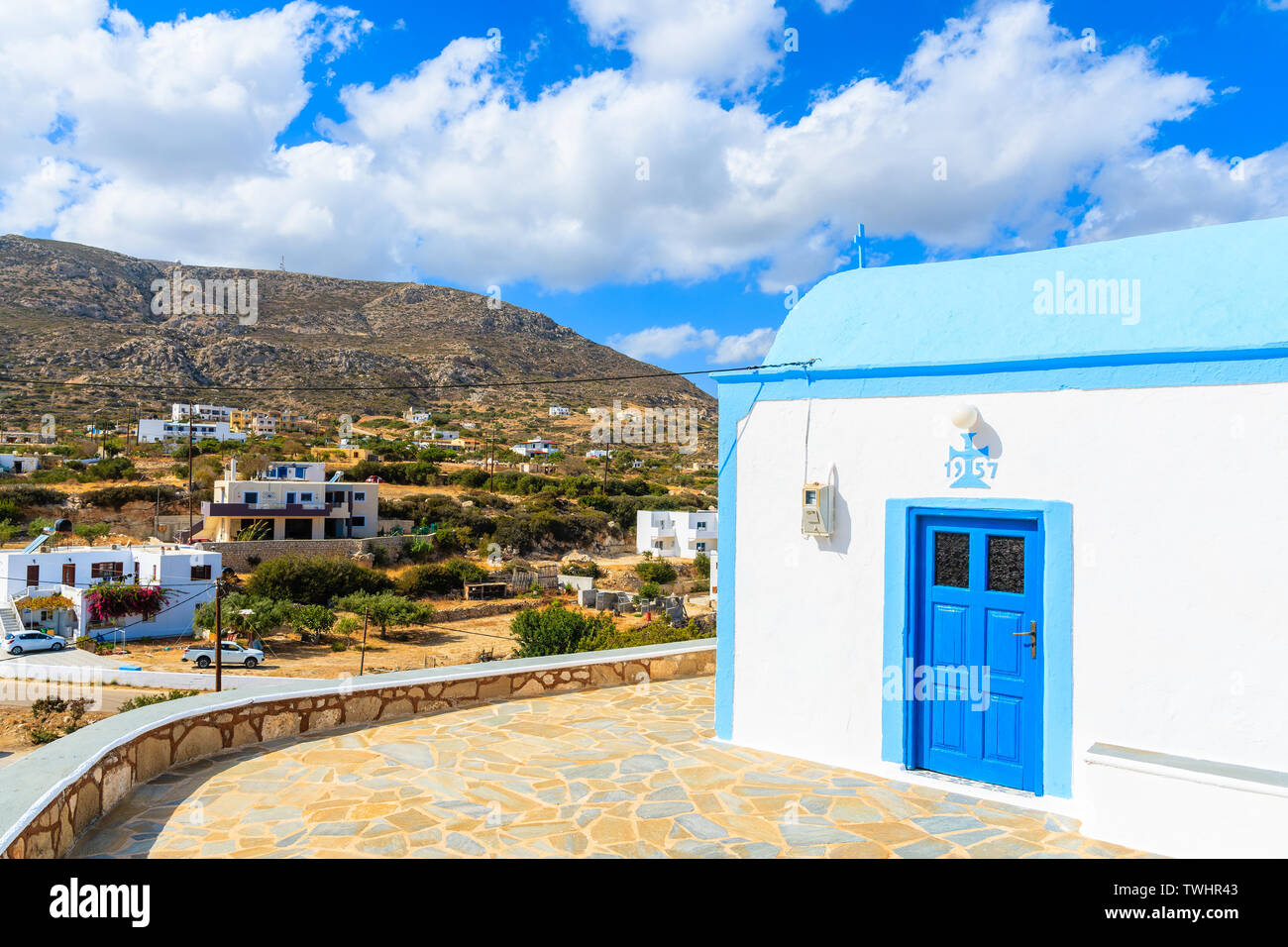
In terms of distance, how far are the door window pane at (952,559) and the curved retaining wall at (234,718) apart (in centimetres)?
405

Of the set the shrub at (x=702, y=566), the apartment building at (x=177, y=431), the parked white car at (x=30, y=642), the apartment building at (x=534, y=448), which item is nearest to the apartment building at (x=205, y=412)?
the apartment building at (x=177, y=431)

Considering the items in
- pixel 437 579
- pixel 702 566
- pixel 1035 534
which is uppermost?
pixel 1035 534

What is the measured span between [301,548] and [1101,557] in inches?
1637

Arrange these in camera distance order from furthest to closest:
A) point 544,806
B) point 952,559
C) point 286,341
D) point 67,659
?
1. point 286,341
2. point 67,659
3. point 952,559
4. point 544,806

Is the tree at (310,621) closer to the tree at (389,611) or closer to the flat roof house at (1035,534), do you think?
the tree at (389,611)

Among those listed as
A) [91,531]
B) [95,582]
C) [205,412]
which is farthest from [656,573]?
[205,412]

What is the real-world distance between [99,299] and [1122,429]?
285ft

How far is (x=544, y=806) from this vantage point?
5.09 meters

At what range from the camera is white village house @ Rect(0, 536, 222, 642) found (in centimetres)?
2865

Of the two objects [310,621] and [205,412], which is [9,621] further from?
[205,412]

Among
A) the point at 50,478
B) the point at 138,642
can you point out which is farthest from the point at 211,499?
the point at 138,642

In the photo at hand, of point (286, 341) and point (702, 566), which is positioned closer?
point (702, 566)
